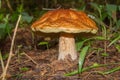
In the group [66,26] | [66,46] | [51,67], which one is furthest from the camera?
[66,46]

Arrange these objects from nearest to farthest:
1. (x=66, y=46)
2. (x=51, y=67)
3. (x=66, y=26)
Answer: (x=66, y=26) → (x=51, y=67) → (x=66, y=46)

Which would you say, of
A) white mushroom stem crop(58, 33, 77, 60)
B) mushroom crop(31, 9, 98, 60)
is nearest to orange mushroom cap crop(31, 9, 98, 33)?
mushroom crop(31, 9, 98, 60)

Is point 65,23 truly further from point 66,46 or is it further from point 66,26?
point 66,46

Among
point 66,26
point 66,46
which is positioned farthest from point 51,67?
point 66,26

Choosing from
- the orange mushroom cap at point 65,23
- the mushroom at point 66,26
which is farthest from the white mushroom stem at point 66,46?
the orange mushroom cap at point 65,23

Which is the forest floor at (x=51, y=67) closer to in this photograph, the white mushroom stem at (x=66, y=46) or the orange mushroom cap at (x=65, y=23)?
the white mushroom stem at (x=66, y=46)

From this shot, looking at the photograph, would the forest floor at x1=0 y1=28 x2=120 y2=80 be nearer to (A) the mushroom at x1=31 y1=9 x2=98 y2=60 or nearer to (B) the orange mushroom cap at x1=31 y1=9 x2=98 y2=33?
(A) the mushroom at x1=31 y1=9 x2=98 y2=60

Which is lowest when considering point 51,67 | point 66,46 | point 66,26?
point 51,67

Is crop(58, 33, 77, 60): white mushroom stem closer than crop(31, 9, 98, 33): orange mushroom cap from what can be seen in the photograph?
No
